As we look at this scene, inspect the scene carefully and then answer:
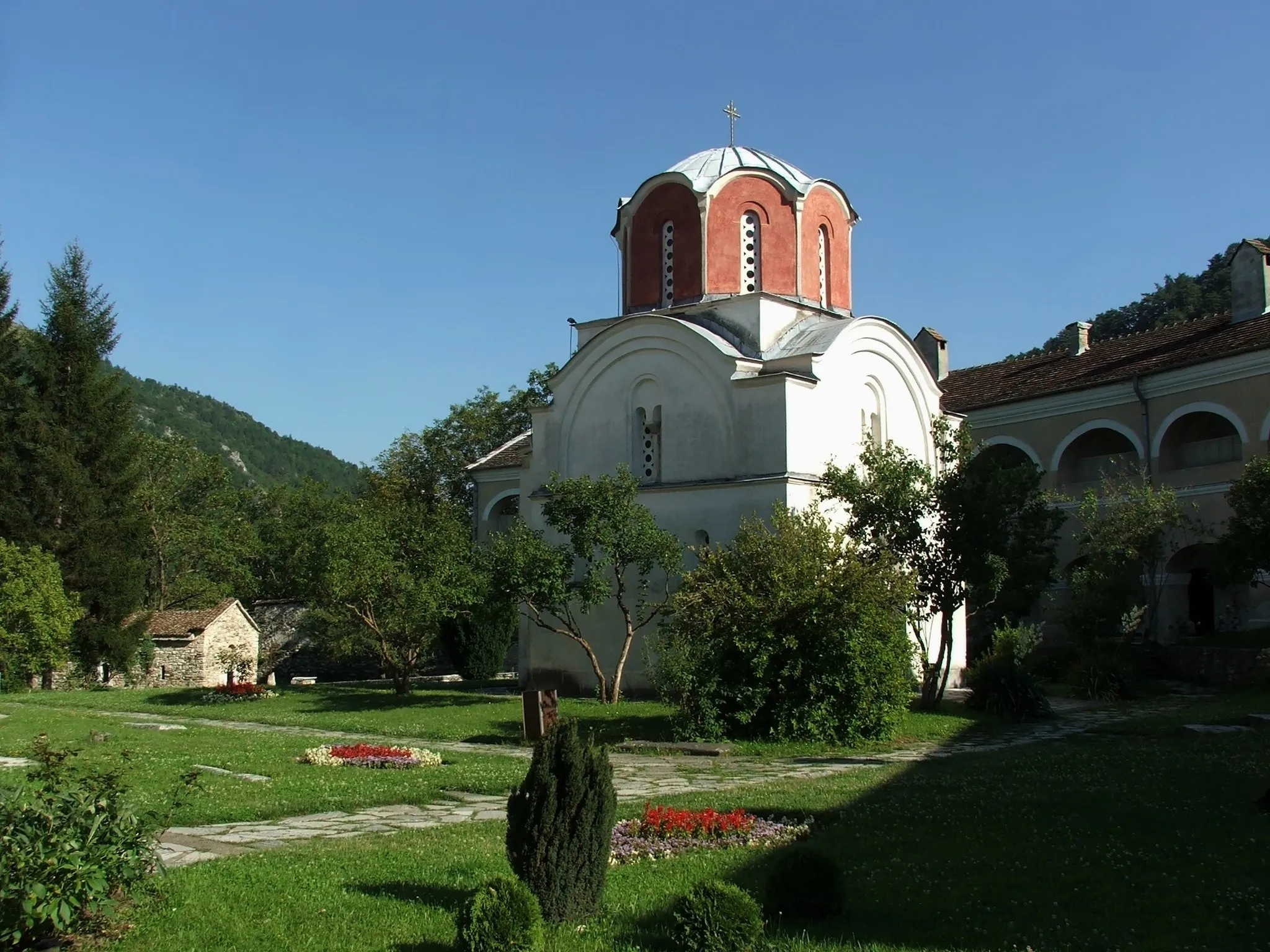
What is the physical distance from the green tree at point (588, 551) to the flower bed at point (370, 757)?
17.3 feet

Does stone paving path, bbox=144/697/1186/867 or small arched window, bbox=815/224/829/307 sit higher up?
small arched window, bbox=815/224/829/307

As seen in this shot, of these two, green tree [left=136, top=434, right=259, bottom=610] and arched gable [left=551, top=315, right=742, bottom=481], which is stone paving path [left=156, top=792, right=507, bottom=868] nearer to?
arched gable [left=551, top=315, right=742, bottom=481]

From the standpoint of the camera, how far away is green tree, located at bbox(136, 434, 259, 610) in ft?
127

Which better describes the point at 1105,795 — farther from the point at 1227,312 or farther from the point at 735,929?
the point at 1227,312

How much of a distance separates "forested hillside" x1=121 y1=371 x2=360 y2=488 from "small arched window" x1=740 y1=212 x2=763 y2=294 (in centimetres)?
7960

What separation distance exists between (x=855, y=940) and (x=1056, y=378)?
26012 mm

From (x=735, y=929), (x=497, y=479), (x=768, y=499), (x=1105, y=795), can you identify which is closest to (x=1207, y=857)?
(x=1105, y=795)

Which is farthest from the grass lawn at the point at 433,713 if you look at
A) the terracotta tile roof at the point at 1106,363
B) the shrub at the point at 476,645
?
the terracotta tile roof at the point at 1106,363

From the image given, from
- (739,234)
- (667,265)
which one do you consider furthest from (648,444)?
(739,234)

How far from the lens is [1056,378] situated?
1146 inches

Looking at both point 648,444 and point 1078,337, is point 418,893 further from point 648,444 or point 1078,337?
point 1078,337

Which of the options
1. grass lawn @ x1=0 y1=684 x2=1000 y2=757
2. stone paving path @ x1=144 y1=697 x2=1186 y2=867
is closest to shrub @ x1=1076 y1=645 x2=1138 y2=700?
stone paving path @ x1=144 y1=697 x2=1186 y2=867

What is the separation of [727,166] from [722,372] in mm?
4434

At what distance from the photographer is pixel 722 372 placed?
65.6ft
